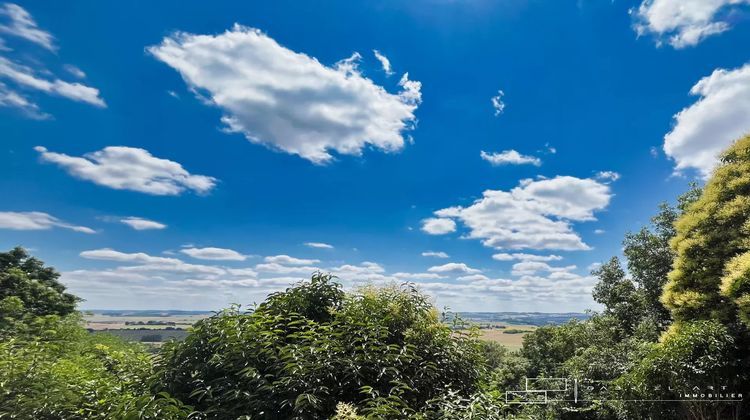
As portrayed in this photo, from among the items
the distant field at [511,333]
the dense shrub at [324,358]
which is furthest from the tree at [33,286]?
the distant field at [511,333]

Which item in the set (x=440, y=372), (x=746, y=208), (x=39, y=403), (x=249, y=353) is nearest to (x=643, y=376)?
(x=746, y=208)

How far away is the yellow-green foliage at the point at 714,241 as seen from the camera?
758 cm

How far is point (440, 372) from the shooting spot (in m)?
3.54

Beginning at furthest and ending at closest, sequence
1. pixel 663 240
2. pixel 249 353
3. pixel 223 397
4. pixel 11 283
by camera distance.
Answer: pixel 11 283, pixel 663 240, pixel 249 353, pixel 223 397

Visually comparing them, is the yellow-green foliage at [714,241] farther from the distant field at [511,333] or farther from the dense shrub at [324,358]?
the distant field at [511,333]

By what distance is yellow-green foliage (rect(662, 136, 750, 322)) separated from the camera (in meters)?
7.58

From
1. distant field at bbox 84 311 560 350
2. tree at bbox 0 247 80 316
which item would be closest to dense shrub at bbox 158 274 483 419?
distant field at bbox 84 311 560 350

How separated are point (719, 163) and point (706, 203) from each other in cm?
104

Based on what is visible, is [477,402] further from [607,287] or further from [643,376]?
[607,287]

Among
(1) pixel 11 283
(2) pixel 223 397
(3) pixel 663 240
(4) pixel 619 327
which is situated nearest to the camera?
(2) pixel 223 397

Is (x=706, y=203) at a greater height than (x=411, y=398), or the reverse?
(x=706, y=203)

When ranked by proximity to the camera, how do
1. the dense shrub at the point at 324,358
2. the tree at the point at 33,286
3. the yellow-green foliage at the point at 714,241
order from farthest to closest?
the tree at the point at 33,286 < the yellow-green foliage at the point at 714,241 < the dense shrub at the point at 324,358

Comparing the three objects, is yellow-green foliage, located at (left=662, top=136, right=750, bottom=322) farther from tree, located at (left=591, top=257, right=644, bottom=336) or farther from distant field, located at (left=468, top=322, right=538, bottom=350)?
distant field, located at (left=468, top=322, right=538, bottom=350)

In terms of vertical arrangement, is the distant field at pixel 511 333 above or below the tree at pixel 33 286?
below
